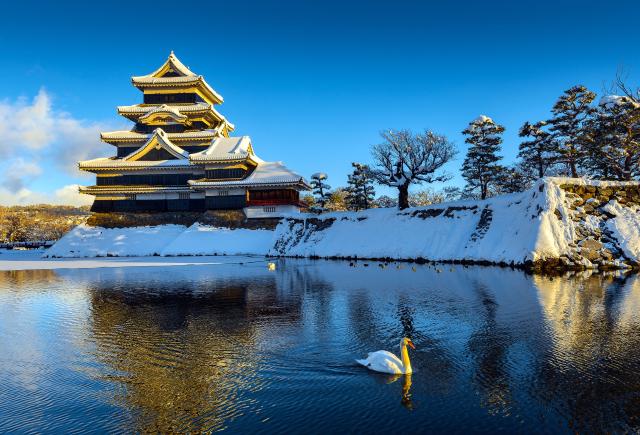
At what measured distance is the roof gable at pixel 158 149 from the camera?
46.0 metres

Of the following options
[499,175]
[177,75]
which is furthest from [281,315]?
[177,75]

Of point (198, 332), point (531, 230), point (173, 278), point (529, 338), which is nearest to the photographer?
point (529, 338)

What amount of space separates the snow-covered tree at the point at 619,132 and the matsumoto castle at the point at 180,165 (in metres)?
24.6

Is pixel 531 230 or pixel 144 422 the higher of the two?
pixel 531 230

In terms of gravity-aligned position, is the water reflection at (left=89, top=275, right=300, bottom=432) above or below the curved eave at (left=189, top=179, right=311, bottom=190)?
below

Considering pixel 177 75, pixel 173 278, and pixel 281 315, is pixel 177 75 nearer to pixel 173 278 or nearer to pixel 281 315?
pixel 173 278

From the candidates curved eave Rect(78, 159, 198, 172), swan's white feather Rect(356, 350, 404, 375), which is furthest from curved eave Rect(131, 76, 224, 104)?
swan's white feather Rect(356, 350, 404, 375)

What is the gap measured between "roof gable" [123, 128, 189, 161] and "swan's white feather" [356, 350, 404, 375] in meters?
42.1

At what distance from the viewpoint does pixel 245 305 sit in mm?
13766

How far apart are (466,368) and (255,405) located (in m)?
3.63

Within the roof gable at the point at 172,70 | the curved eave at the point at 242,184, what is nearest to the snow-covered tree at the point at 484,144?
the curved eave at the point at 242,184

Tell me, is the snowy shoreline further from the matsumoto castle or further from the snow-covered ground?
the matsumoto castle

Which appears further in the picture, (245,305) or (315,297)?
(315,297)

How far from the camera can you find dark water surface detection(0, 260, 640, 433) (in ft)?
18.5
